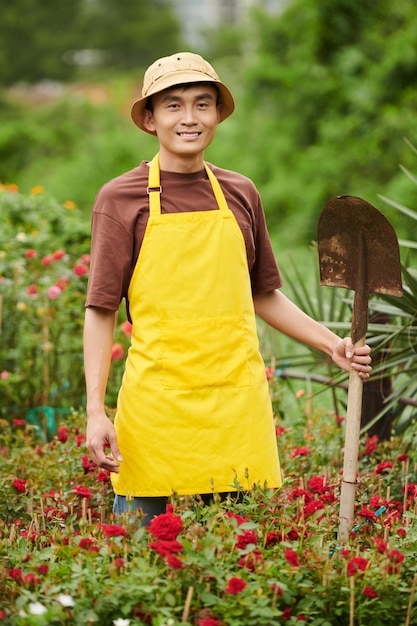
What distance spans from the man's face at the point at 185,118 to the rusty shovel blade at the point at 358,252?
369 millimetres

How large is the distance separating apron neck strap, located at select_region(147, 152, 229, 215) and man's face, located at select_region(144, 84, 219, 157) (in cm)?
6

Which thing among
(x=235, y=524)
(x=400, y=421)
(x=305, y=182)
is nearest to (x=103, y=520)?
(x=235, y=524)

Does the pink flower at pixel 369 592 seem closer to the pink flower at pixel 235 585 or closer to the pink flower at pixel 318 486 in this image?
the pink flower at pixel 235 585

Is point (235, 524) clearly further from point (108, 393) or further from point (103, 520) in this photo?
point (108, 393)

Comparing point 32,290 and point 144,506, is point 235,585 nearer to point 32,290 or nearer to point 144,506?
point 144,506

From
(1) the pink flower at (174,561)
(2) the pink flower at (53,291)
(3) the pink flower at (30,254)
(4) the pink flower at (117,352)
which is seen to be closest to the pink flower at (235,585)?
(1) the pink flower at (174,561)

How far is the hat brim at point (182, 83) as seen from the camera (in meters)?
2.76

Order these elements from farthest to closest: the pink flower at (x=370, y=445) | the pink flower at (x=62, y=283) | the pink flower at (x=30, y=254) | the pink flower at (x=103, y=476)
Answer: the pink flower at (x=30, y=254) → the pink flower at (x=62, y=283) → the pink flower at (x=370, y=445) → the pink flower at (x=103, y=476)

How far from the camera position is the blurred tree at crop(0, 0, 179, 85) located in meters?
26.2

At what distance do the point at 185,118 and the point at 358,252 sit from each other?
557 mm

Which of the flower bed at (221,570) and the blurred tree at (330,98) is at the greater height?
the blurred tree at (330,98)

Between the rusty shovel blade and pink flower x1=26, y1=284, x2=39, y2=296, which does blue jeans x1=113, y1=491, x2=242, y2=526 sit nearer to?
the rusty shovel blade

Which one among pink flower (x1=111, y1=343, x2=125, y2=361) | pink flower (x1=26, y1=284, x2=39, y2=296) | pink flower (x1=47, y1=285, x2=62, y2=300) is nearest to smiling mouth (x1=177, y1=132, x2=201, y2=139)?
pink flower (x1=111, y1=343, x2=125, y2=361)

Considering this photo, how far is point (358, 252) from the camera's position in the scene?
281cm
